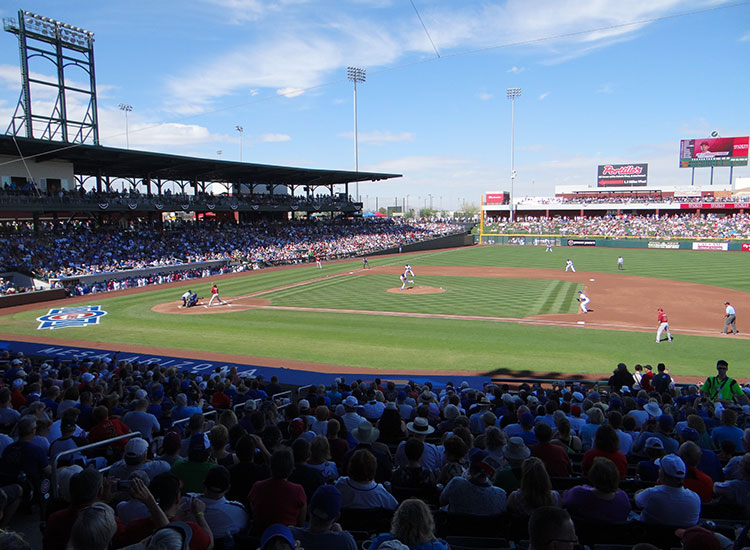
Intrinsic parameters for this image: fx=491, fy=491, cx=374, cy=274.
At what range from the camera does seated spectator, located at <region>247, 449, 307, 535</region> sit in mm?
3914

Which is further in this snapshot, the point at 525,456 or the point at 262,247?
the point at 262,247

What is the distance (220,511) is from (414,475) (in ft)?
6.16

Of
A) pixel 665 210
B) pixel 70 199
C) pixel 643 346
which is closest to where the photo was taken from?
pixel 643 346

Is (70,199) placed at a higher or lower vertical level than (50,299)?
higher

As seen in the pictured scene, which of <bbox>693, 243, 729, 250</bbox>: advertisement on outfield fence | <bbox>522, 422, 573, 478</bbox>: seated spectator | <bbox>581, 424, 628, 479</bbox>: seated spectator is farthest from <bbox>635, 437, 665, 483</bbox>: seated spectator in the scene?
<bbox>693, 243, 729, 250</bbox>: advertisement on outfield fence

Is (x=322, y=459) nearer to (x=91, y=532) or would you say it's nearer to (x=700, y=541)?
(x=91, y=532)

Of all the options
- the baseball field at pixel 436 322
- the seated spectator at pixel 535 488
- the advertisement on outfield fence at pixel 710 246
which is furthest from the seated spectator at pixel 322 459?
→ the advertisement on outfield fence at pixel 710 246

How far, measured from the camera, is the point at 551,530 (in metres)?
2.86

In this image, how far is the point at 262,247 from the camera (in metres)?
56.4

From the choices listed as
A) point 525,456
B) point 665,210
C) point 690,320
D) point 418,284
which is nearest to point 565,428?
point 525,456

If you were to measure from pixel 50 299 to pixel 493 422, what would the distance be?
112ft

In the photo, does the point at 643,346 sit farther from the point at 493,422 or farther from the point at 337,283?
the point at 337,283

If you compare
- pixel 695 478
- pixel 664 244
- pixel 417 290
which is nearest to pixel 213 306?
pixel 417 290

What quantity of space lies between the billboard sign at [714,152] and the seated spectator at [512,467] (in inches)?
4275
